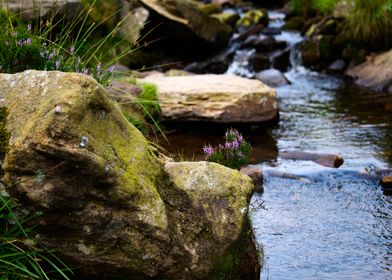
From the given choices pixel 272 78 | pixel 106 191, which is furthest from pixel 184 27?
pixel 106 191

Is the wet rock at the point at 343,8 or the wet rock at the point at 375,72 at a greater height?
the wet rock at the point at 343,8

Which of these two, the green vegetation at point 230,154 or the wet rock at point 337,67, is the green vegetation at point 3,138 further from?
the wet rock at point 337,67

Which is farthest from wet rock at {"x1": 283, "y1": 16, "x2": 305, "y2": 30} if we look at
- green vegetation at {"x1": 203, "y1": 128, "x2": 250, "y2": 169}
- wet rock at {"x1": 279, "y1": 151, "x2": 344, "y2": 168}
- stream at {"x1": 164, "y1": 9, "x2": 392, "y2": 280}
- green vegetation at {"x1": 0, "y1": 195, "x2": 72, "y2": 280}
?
green vegetation at {"x1": 0, "y1": 195, "x2": 72, "y2": 280}

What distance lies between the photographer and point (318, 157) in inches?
327

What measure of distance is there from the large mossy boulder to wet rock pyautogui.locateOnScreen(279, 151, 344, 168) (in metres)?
3.97

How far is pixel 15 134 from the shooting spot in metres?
3.58

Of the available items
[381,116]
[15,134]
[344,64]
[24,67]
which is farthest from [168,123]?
[344,64]

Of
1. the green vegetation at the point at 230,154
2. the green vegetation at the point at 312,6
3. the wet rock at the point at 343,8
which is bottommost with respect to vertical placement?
the green vegetation at the point at 312,6

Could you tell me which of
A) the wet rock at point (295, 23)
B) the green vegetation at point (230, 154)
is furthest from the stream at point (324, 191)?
the wet rock at point (295, 23)

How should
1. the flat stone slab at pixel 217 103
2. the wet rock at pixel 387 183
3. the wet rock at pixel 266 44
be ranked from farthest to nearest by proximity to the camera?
1. the wet rock at pixel 266 44
2. the flat stone slab at pixel 217 103
3. the wet rock at pixel 387 183

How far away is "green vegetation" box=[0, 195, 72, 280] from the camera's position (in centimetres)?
354

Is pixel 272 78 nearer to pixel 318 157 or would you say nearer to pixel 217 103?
pixel 217 103

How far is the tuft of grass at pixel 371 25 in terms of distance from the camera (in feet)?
48.0

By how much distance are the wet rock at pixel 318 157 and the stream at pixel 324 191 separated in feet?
0.33
